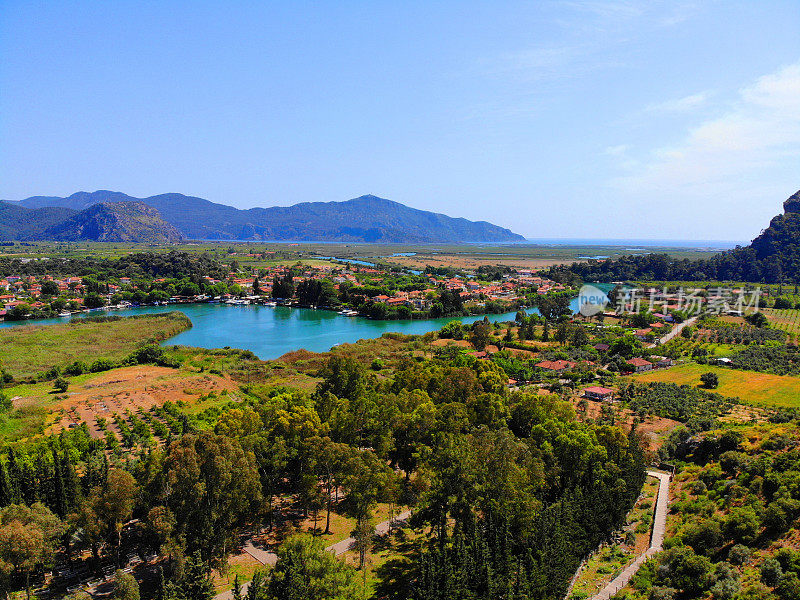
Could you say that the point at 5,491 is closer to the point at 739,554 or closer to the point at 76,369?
the point at 739,554

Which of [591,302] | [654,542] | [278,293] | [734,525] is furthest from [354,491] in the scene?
[278,293]

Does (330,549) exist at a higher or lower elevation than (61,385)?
higher

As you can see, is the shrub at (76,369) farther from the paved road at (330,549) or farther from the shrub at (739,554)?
the shrub at (739,554)

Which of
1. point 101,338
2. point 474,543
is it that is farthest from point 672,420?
point 101,338

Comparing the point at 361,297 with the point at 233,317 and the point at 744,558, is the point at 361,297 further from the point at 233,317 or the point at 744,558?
the point at 744,558

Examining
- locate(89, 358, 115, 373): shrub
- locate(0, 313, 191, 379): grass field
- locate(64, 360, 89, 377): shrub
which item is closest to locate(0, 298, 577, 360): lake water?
locate(0, 313, 191, 379): grass field

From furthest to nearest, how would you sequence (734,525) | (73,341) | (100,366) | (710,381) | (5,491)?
1. (73,341)
2. (100,366)
3. (710,381)
4. (734,525)
5. (5,491)
